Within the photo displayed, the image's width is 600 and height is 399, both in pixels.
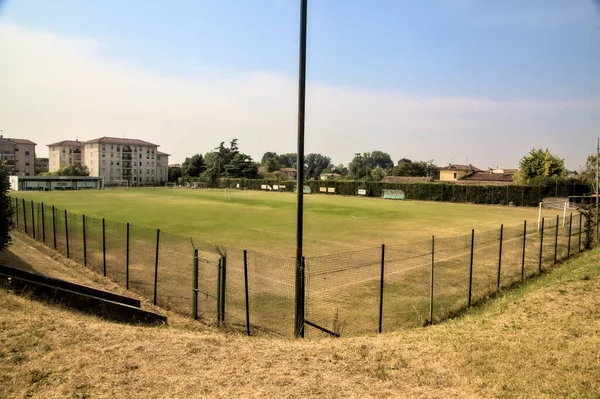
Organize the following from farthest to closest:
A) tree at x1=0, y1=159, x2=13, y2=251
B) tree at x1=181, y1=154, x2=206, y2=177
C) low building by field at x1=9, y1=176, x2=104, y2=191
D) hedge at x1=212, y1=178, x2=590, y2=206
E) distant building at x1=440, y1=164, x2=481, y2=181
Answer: tree at x1=181, y1=154, x2=206, y2=177
distant building at x1=440, y1=164, x2=481, y2=181
low building by field at x1=9, y1=176, x2=104, y2=191
hedge at x1=212, y1=178, x2=590, y2=206
tree at x1=0, y1=159, x2=13, y2=251

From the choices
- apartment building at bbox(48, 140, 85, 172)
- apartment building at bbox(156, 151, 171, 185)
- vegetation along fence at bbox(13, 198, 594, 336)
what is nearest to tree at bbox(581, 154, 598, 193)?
vegetation along fence at bbox(13, 198, 594, 336)

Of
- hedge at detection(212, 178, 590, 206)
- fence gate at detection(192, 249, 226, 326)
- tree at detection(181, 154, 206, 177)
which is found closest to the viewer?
fence gate at detection(192, 249, 226, 326)

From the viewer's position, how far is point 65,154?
149 metres

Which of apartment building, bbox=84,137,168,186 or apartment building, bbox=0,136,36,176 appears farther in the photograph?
apartment building, bbox=84,137,168,186

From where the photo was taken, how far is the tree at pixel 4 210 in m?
13.5

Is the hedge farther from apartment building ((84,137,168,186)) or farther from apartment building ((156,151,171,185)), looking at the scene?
apartment building ((156,151,171,185))

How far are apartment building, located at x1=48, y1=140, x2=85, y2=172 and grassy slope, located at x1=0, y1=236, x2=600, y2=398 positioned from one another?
161482 millimetres

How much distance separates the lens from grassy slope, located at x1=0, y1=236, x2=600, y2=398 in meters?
5.11

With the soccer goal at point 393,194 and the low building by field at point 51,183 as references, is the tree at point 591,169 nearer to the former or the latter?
the soccer goal at point 393,194

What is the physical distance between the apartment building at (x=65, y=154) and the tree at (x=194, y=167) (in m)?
39.3

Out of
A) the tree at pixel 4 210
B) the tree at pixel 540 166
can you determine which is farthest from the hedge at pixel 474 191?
the tree at pixel 4 210

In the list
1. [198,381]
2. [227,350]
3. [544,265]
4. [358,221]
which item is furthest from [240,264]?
[358,221]

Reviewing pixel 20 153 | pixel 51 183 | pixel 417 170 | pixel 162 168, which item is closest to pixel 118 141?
pixel 162 168

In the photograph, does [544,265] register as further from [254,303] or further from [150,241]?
[150,241]
